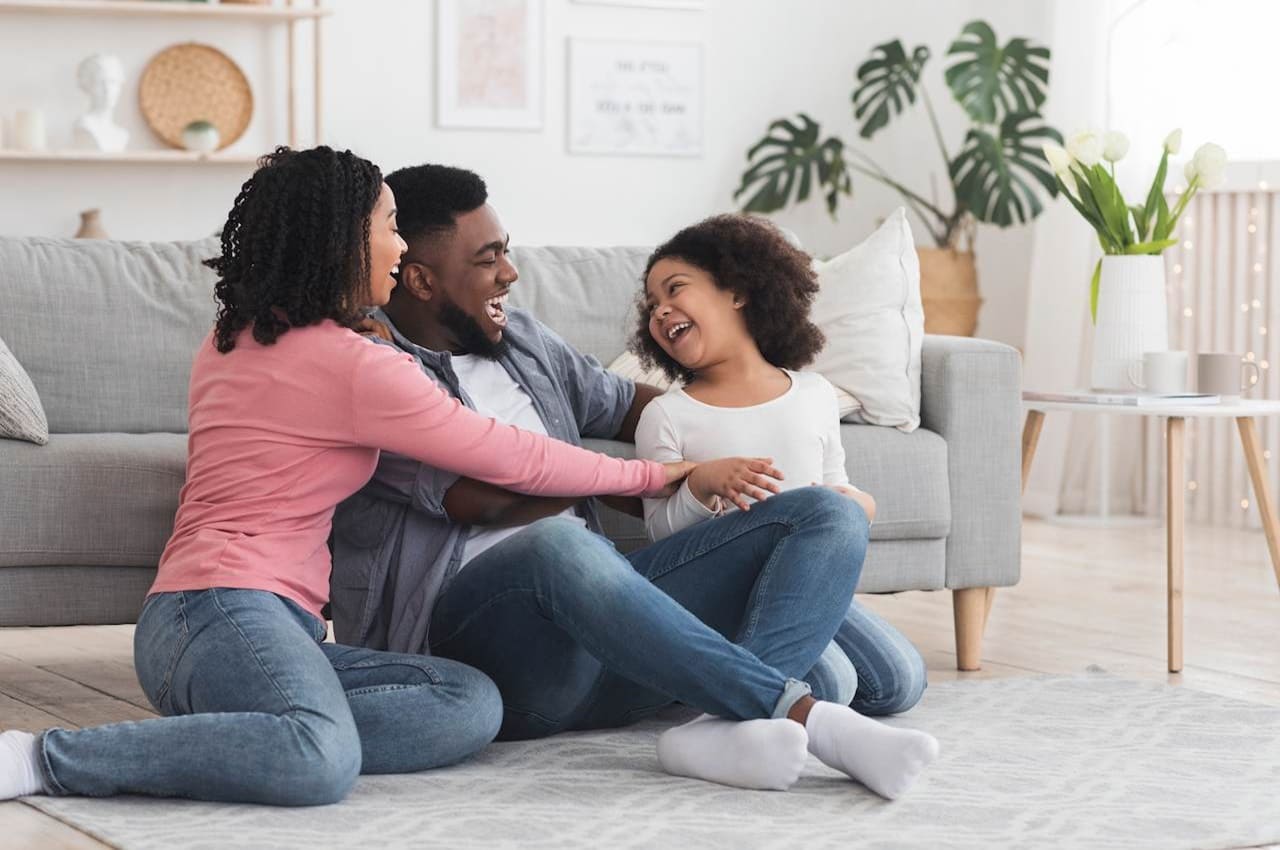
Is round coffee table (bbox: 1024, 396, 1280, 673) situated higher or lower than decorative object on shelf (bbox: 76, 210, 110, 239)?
lower

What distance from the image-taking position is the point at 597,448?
300cm

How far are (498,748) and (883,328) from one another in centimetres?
122

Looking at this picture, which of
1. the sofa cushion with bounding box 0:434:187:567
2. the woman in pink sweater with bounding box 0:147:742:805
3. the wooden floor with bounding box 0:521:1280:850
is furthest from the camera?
the wooden floor with bounding box 0:521:1280:850

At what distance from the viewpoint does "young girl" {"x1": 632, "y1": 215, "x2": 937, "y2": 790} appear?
8.45ft

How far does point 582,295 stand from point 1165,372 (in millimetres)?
1129

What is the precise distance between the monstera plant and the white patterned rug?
3208 mm

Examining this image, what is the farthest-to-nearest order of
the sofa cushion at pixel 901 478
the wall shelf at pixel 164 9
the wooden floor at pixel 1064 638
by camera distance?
the wall shelf at pixel 164 9
the sofa cushion at pixel 901 478
the wooden floor at pixel 1064 638

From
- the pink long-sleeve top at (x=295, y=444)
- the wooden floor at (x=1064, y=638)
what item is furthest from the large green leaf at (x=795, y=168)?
the pink long-sleeve top at (x=295, y=444)

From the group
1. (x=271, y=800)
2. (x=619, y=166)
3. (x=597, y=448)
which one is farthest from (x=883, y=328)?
(x=619, y=166)

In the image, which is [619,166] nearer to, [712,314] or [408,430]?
[712,314]

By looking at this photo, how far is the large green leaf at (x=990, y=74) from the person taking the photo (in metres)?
5.66

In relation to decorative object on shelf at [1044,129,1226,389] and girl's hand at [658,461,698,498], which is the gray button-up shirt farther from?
decorative object on shelf at [1044,129,1226,389]

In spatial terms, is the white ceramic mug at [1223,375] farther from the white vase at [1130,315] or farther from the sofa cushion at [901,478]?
the sofa cushion at [901,478]

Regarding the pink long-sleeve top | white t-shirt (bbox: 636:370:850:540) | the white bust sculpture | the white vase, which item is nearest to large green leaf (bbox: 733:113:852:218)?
the white bust sculpture
